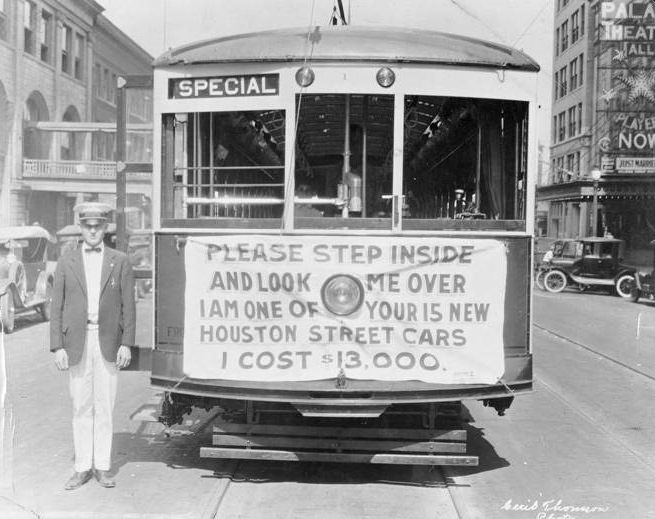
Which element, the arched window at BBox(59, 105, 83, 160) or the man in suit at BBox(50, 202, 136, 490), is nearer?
the man in suit at BBox(50, 202, 136, 490)

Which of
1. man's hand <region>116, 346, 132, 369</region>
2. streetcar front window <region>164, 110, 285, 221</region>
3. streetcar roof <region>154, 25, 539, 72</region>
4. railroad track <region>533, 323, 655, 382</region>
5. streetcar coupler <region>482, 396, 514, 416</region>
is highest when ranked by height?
streetcar roof <region>154, 25, 539, 72</region>

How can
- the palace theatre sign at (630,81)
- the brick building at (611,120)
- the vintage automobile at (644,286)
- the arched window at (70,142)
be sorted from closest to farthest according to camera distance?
1. the vintage automobile at (644,286)
2. the brick building at (611,120)
3. the palace theatre sign at (630,81)
4. the arched window at (70,142)

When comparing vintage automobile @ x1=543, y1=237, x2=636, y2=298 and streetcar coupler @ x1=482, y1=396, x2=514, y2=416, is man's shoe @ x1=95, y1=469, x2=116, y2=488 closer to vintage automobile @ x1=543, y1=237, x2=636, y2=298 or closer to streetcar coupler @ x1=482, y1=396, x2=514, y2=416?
streetcar coupler @ x1=482, y1=396, x2=514, y2=416

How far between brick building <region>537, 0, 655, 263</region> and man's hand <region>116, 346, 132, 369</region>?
27.7 m

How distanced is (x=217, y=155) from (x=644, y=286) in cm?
1895

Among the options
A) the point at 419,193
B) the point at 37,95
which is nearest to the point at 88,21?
the point at 37,95

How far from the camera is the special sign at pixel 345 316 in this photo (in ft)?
16.9

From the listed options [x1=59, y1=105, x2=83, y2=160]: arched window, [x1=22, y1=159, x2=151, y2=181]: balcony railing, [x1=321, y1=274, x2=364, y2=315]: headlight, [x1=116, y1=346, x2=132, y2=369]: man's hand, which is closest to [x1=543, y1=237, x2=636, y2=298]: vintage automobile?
[x1=22, y1=159, x2=151, y2=181]: balcony railing

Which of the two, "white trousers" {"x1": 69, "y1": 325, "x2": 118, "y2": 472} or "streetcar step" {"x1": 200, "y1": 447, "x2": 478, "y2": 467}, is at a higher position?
"white trousers" {"x1": 69, "y1": 325, "x2": 118, "y2": 472}

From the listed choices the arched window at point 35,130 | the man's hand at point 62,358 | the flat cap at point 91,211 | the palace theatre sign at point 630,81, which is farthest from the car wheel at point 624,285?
the arched window at point 35,130

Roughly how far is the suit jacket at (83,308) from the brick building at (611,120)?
90.9 feet

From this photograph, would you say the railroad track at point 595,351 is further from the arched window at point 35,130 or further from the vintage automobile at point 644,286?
the arched window at point 35,130

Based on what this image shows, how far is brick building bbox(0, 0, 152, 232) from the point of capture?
31656 millimetres

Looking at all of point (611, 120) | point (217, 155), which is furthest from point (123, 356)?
point (611, 120)
